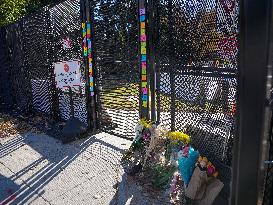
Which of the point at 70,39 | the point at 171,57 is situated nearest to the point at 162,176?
the point at 171,57

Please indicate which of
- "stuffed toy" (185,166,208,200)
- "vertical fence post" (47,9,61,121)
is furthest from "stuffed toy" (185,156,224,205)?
"vertical fence post" (47,9,61,121)

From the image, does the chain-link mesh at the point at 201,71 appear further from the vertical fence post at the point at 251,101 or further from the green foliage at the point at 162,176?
the vertical fence post at the point at 251,101

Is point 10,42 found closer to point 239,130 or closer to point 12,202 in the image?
point 12,202

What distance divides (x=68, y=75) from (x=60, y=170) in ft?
8.99

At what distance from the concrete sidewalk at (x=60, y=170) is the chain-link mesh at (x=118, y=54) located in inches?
35.1

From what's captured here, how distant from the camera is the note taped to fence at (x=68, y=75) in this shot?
7.10 meters

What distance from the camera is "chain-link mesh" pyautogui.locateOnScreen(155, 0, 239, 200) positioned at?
4.00 meters

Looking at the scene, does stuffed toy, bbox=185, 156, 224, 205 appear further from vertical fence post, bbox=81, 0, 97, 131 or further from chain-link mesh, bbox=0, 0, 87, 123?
chain-link mesh, bbox=0, 0, 87, 123

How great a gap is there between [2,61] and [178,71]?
8187mm

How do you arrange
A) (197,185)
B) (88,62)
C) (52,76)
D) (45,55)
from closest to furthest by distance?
1. (197,185)
2. (88,62)
3. (52,76)
4. (45,55)

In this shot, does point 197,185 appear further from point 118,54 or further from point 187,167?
point 118,54

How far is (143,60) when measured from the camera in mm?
5609

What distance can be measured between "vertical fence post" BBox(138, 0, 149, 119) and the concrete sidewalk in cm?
103

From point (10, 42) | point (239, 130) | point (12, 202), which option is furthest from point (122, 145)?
point (10, 42)
